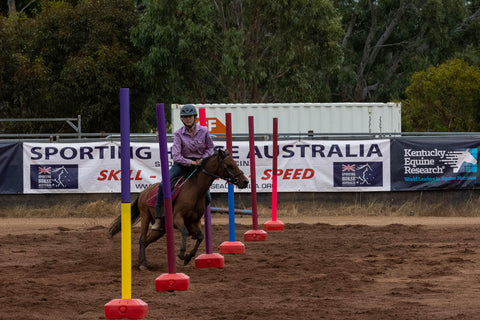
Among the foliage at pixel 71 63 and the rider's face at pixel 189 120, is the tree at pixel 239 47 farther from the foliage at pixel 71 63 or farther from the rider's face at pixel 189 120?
the rider's face at pixel 189 120

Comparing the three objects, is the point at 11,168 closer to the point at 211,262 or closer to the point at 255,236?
the point at 255,236

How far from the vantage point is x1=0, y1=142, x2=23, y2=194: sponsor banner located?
23016mm

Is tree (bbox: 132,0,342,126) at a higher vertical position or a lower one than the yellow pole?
higher

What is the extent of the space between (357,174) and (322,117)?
7.38m

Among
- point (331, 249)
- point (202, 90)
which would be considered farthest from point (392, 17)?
point (331, 249)

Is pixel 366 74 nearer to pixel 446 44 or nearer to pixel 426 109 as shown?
pixel 446 44

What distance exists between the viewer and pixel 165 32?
37.1 m

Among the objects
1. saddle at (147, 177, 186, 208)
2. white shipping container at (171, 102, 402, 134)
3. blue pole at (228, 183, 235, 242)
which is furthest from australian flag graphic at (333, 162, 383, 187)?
saddle at (147, 177, 186, 208)

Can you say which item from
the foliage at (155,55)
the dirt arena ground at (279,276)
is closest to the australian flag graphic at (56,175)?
the dirt arena ground at (279,276)

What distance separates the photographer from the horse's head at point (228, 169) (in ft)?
41.0

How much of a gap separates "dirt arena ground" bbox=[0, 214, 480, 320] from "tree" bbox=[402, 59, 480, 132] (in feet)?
83.2

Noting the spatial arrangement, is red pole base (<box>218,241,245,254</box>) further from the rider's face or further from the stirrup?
the rider's face

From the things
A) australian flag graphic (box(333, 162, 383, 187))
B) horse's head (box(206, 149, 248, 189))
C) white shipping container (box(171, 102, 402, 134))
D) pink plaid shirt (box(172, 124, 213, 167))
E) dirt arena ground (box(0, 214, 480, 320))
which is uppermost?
white shipping container (box(171, 102, 402, 134))

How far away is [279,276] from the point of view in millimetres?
11648
